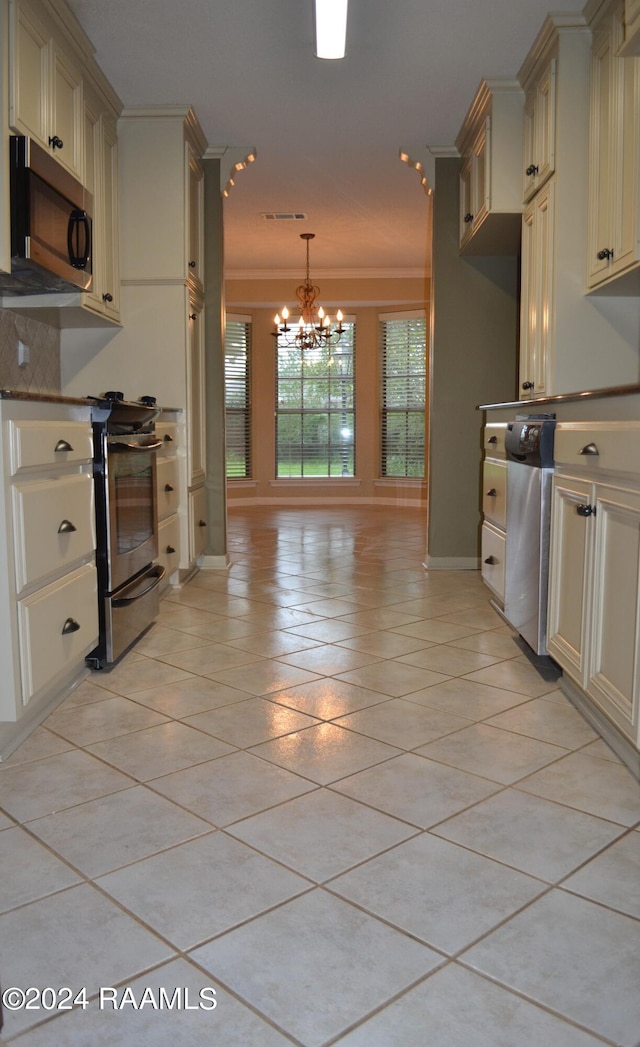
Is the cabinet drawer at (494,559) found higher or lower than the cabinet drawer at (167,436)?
lower

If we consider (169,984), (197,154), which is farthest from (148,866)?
(197,154)

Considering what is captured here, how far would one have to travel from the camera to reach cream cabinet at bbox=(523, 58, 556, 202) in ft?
11.5

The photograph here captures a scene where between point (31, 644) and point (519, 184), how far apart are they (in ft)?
10.5

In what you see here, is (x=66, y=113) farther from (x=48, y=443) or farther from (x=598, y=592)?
(x=598, y=592)

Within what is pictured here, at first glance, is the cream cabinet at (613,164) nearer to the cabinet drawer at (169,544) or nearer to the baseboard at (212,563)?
the cabinet drawer at (169,544)

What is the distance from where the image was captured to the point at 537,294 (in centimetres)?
378

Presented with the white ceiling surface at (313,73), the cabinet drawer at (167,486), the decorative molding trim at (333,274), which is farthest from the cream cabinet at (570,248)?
the decorative molding trim at (333,274)

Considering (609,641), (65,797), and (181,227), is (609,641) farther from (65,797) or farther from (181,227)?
(181,227)

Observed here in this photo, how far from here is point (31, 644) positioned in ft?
7.27

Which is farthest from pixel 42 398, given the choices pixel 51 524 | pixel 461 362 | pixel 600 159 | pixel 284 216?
pixel 284 216

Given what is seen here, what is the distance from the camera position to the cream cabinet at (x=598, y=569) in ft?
6.39

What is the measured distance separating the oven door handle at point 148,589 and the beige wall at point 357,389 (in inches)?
231

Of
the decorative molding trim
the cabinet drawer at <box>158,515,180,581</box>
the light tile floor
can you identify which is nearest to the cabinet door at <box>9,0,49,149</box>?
the cabinet drawer at <box>158,515,180,581</box>

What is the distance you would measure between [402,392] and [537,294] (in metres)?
5.73
